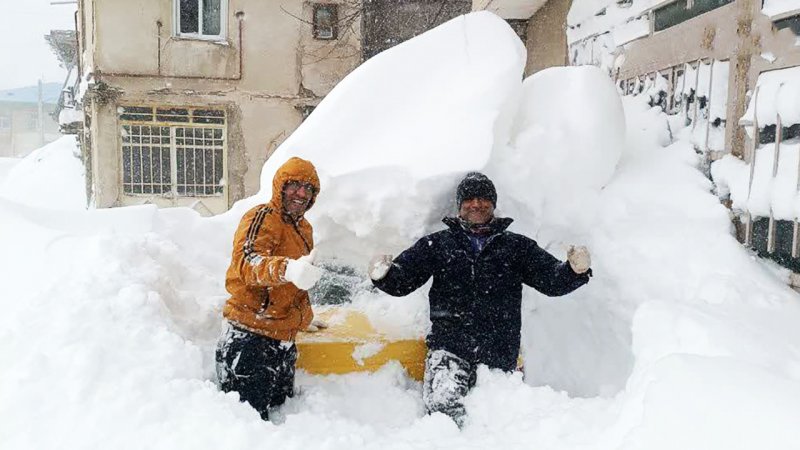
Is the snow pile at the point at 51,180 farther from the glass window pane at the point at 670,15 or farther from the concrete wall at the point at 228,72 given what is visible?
the glass window pane at the point at 670,15

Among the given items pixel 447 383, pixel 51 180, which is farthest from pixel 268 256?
pixel 51 180

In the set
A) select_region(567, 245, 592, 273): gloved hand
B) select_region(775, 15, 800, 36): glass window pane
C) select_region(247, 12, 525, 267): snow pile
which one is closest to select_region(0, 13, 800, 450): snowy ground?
select_region(247, 12, 525, 267): snow pile

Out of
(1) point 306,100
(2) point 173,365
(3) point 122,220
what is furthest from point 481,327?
(1) point 306,100

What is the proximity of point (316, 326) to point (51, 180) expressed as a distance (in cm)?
2483

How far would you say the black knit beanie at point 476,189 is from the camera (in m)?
3.07

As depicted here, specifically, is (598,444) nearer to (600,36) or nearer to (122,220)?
(122,220)

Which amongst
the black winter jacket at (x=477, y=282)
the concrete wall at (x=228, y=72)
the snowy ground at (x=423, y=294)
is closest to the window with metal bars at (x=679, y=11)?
the snowy ground at (x=423, y=294)

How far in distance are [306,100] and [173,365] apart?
9460 millimetres

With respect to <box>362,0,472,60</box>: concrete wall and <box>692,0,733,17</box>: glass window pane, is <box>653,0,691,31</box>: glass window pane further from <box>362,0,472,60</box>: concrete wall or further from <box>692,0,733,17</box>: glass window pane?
<box>362,0,472,60</box>: concrete wall

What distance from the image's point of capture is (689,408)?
1.88m

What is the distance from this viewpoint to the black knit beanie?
307 cm

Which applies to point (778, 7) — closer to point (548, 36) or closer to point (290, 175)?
point (290, 175)

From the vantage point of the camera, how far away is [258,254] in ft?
8.85

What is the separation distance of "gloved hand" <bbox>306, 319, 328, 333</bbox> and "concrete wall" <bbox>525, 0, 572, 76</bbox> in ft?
14.2
